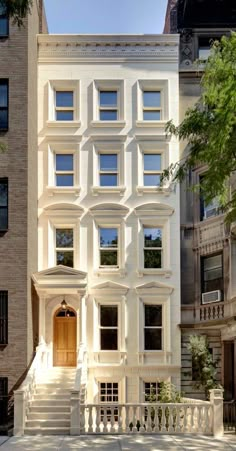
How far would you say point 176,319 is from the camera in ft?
68.9

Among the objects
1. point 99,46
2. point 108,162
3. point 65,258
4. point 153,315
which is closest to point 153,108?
point 108,162

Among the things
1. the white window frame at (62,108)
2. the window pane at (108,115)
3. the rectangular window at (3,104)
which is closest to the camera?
the rectangular window at (3,104)

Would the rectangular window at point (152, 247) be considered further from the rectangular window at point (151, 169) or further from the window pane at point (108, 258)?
the rectangular window at point (151, 169)

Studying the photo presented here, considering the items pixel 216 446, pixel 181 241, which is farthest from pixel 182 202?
pixel 216 446

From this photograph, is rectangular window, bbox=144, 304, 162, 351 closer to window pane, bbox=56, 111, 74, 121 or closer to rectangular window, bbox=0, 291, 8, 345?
rectangular window, bbox=0, 291, 8, 345

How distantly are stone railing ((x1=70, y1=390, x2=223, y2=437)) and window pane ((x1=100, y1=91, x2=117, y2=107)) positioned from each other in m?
10.9

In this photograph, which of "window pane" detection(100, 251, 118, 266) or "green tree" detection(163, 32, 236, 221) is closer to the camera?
"green tree" detection(163, 32, 236, 221)

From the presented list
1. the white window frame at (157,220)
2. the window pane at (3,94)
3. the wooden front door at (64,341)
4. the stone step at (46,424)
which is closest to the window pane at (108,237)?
the white window frame at (157,220)

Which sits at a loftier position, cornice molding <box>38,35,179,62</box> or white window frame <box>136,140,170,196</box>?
cornice molding <box>38,35,179,62</box>

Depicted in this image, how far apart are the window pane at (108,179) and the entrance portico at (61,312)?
11.9 ft

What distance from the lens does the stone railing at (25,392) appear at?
16375 millimetres

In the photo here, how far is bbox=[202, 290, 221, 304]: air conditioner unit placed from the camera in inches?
803

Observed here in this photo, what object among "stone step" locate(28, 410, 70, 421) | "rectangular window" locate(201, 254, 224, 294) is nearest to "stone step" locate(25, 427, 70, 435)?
"stone step" locate(28, 410, 70, 421)

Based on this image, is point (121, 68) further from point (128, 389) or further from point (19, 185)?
point (128, 389)
